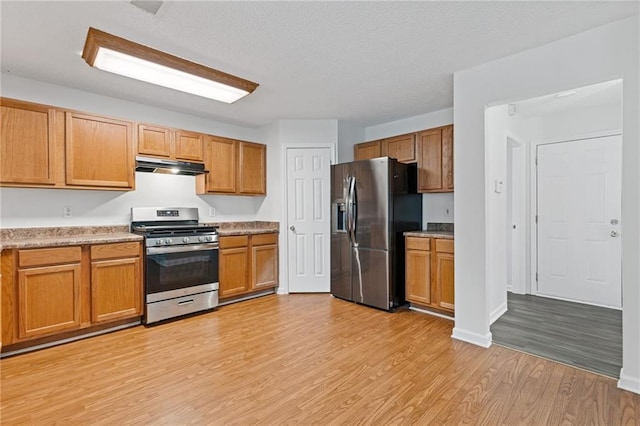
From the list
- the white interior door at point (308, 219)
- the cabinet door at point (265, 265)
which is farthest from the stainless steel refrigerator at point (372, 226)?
the cabinet door at point (265, 265)

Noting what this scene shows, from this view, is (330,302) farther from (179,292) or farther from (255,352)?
(179,292)

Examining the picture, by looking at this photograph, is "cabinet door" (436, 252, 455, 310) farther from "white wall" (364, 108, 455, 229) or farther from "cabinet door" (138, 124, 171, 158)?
"cabinet door" (138, 124, 171, 158)

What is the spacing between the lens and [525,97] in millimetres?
2502

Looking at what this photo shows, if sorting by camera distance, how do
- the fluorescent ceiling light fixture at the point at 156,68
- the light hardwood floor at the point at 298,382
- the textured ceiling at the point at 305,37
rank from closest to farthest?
the light hardwood floor at the point at 298,382, the textured ceiling at the point at 305,37, the fluorescent ceiling light fixture at the point at 156,68

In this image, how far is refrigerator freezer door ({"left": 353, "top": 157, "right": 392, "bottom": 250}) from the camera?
142 inches

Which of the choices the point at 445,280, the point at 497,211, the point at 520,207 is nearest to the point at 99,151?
the point at 445,280

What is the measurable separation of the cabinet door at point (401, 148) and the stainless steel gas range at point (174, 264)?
8.20 feet

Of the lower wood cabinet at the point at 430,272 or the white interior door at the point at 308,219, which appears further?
the white interior door at the point at 308,219

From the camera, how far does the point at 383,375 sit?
2.23 m

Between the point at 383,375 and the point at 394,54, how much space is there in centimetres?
249

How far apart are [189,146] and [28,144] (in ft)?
4.86

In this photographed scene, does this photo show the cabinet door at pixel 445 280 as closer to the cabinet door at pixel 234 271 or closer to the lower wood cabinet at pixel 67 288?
the cabinet door at pixel 234 271

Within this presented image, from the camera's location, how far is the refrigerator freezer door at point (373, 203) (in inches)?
142

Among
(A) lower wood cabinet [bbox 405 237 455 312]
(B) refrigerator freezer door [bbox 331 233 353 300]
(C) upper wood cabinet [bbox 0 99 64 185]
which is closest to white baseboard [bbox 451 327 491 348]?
(A) lower wood cabinet [bbox 405 237 455 312]
